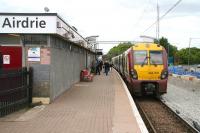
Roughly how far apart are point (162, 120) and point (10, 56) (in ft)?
19.1

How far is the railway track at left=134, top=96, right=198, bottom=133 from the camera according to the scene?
12.6m

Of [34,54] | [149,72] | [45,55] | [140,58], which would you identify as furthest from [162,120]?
[140,58]

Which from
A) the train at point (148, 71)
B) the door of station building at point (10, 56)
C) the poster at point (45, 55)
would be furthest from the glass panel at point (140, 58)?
the door of station building at point (10, 56)

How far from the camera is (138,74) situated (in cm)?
2075

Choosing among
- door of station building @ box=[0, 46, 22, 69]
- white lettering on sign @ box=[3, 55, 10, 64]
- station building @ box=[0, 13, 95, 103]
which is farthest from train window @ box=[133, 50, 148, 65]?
white lettering on sign @ box=[3, 55, 10, 64]

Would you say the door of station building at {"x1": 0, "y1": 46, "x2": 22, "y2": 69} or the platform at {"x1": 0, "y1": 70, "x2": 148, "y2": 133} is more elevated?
the door of station building at {"x1": 0, "y1": 46, "x2": 22, "y2": 69}

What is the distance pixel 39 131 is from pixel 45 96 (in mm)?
5724

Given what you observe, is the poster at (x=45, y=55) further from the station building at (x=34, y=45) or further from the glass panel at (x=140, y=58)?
the glass panel at (x=140, y=58)

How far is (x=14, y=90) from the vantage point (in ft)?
41.4

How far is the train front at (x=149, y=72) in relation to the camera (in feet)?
67.6

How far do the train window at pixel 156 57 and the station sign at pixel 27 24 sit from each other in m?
7.93

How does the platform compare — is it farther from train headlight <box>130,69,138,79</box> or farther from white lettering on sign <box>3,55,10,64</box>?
train headlight <box>130,69,138,79</box>

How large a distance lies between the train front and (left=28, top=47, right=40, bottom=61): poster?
6985mm

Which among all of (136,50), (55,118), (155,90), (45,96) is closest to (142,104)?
(155,90)
